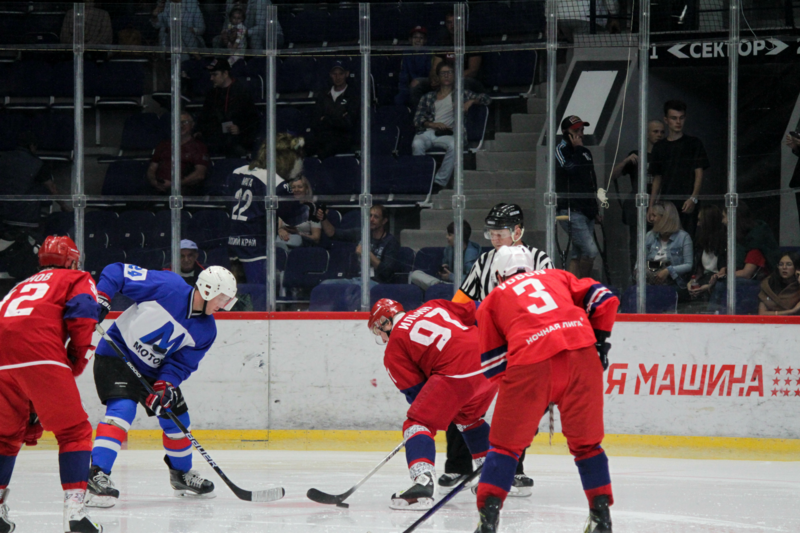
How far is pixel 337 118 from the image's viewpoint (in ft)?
19.8

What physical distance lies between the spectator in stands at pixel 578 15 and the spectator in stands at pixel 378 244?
1632mm

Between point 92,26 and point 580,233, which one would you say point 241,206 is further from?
point 580,233

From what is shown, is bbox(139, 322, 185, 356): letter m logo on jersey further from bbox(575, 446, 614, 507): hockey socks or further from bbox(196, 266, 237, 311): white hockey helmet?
bbox(575, 446, 614, 507): hockey socks

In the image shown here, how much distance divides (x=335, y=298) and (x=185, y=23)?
2.07m

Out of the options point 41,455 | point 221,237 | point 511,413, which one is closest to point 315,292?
point 221,237

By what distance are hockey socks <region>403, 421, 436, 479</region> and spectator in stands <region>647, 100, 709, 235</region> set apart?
264cm

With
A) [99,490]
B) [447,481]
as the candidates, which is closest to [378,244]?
[447,481]

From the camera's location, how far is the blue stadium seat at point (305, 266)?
5.88m

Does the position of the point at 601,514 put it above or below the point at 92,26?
below

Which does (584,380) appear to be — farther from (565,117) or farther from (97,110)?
(97,110)

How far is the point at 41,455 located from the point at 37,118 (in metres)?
2.23

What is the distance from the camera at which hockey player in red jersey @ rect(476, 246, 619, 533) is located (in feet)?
9.50

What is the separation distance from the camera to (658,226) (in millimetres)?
5730

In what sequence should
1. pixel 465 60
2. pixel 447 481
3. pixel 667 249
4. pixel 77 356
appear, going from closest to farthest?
1. pixel 77 356
2. pixel 447 481
3. pixel 667 249
4. pixel 465 60
